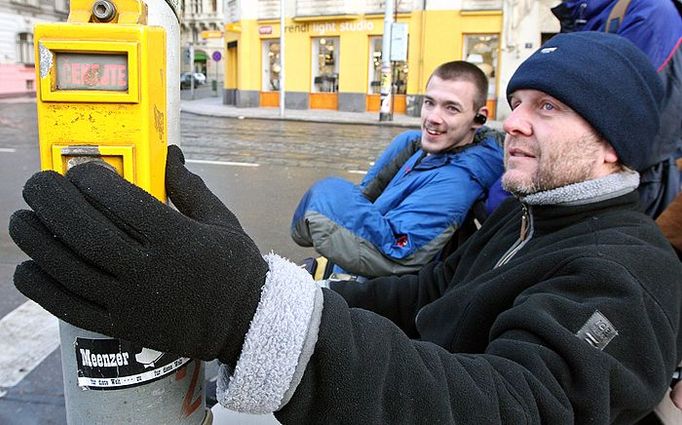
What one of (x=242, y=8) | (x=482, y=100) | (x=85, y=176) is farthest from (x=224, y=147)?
(x=242, y=8)

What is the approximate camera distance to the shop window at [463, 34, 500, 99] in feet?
67.1

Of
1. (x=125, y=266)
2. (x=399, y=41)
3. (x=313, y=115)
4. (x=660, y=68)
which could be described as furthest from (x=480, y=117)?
(x=313, y=115)

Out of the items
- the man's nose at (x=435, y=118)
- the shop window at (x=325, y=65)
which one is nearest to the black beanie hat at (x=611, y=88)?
the man's nose at (x=435, y=118)

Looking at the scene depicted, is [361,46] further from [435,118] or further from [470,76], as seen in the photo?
[435,118]

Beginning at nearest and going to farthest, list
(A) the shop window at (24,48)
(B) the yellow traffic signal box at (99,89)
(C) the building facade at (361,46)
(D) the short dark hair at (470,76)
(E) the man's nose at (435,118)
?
(B) the yellow traffic signal box at (99,89), (E) the man's nose at (435,118), (D) the short dark hair at (470,76), (C) the building facade at (361,46), (A) the shop window at (24,48)

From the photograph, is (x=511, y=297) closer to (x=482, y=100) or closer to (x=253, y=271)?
(x=253, y=271)

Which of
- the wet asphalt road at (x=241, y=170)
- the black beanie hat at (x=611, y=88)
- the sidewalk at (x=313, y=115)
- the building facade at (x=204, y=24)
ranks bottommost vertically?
the wet asphalt road at (x=241, y=170)

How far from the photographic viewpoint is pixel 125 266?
838 millimetres

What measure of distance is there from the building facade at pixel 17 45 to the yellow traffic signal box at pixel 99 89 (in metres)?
29.7

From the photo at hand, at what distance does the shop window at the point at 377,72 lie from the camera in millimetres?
21906

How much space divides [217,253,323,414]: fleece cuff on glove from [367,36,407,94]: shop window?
21.5 meters

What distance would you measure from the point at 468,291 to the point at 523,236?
0.81 ft

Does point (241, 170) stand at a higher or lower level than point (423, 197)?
lower

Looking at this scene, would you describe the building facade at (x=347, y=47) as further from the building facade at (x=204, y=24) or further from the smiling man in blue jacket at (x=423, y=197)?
the building facade at (x=204, y=24)
